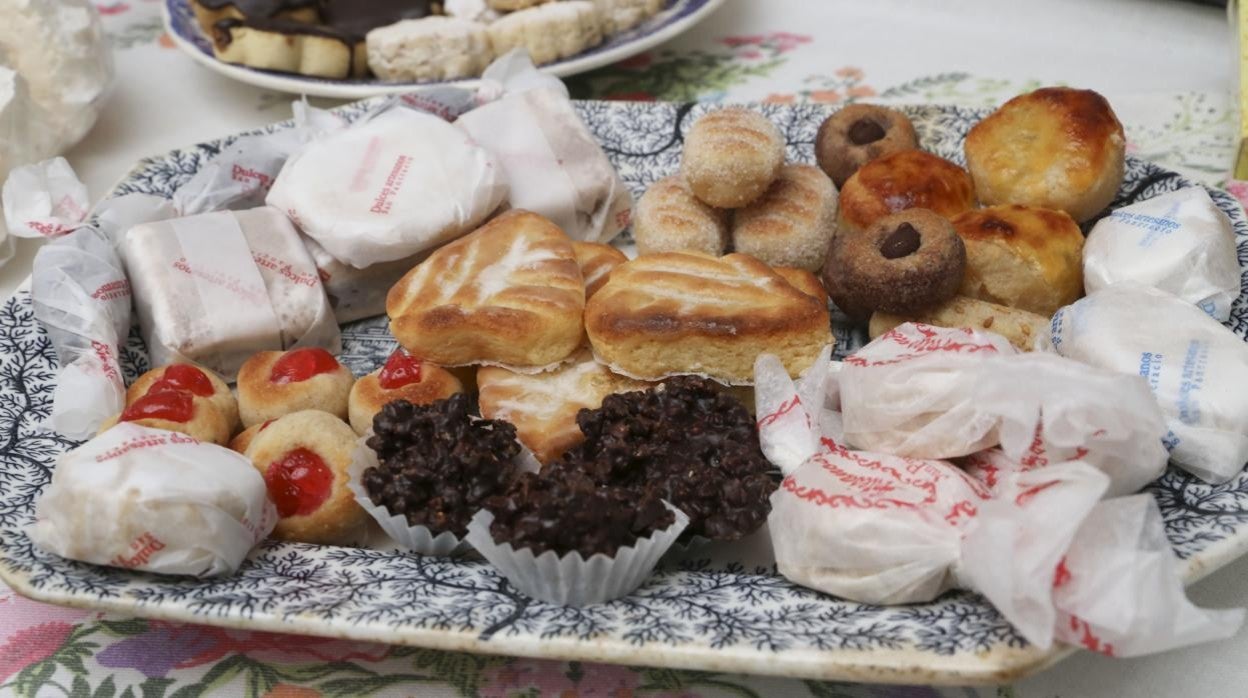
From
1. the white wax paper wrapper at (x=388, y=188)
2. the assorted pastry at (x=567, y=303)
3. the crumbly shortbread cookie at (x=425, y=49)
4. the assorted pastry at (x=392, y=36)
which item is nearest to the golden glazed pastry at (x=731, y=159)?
the assorted pastry at (x=567, y=303)

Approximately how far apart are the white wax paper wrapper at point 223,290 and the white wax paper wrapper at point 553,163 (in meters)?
0.50

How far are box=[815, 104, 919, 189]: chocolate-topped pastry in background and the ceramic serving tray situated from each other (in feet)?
3.41

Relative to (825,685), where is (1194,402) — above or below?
above

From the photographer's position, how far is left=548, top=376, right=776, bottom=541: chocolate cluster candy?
5.45 ft

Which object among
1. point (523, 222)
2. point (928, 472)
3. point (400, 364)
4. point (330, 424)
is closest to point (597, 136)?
point (523, 222)

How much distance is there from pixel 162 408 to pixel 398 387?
15.2 inches

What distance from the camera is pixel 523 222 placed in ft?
7.39

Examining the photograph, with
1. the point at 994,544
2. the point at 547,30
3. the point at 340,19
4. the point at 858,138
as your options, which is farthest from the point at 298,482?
the point at 340,19

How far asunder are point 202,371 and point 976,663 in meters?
1.42

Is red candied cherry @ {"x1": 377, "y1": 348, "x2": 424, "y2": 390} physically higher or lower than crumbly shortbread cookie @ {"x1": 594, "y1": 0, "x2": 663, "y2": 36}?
lower

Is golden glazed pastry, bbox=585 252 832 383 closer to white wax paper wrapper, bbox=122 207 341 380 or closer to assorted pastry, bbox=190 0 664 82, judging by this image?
white wax paper wrapper, bbox=122 207 341 380

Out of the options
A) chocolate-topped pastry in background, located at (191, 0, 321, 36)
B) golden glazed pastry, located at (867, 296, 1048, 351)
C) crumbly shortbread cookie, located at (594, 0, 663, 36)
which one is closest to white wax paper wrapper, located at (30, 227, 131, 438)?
chocolate-topped pastry in background, located at (191, 0, 321, 36)

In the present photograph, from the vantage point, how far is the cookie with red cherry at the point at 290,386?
2.01 m

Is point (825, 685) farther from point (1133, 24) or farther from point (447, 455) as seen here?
point (1133, 24)
